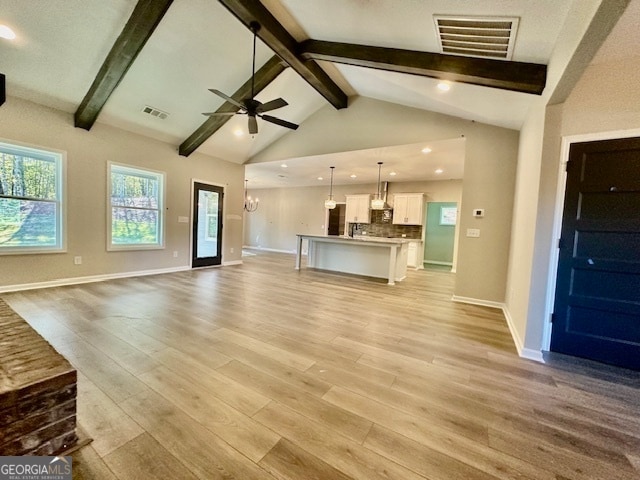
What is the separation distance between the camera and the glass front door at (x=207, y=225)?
6430 millimetres

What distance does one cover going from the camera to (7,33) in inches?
120

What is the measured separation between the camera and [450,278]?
6.55 m

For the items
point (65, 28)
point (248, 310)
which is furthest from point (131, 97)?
point (248, 310)

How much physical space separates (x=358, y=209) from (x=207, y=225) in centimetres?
476

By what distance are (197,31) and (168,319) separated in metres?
3.78

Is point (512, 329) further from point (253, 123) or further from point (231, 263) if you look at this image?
point (231, 263)

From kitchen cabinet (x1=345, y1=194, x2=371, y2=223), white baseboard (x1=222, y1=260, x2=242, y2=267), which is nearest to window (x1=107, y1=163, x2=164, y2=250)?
white baseboard (x1=222, y1=260, x2=242, y2=267)

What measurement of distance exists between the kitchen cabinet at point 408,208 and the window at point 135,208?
6.45m

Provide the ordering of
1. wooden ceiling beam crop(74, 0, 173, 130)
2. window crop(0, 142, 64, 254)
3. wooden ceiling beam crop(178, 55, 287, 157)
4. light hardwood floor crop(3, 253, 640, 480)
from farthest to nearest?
wooden ceiling beam crop(178, 55, 287, 157) < window crop(0, 142, 64, 254) < wooden ceiling beam crop(74, 0, 173, 130) < light hardwood floor crop(3, 253, 640, 480)

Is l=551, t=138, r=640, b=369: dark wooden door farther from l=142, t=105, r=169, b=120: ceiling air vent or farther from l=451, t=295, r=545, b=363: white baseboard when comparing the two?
l=142, t=105, r=169, b=120: ceiling air vent

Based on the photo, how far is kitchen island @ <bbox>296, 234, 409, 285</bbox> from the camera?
570 cm

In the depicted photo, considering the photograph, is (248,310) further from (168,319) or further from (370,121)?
(370,121)

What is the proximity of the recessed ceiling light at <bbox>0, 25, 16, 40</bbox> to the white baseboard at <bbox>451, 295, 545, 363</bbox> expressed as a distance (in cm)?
659

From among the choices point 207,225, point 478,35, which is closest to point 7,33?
point 207,225
